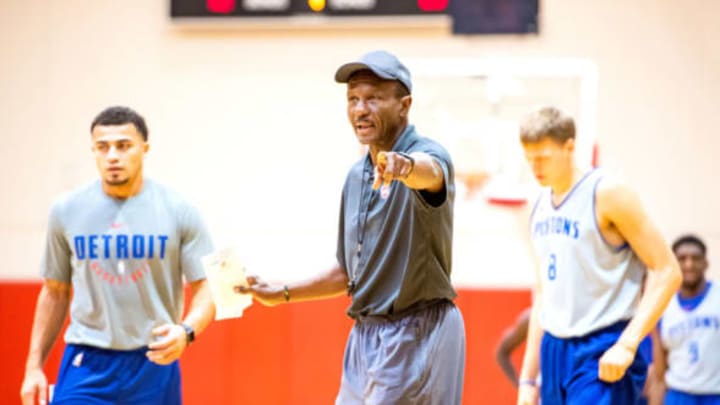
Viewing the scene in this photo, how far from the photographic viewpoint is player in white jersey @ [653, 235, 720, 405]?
6410 mm

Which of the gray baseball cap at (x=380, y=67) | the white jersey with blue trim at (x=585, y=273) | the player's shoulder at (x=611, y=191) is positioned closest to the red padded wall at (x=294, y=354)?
the white jersey with blue trim at (x=585, y=273)

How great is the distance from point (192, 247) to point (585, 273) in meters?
1.79

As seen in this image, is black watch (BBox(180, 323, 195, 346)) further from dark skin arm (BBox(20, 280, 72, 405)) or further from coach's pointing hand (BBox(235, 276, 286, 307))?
dark skin arm (BBox(20, 280, 72, 405))

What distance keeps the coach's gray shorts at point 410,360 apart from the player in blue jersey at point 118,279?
106 cm

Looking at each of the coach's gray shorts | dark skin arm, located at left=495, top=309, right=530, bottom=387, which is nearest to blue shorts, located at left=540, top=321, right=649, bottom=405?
the coach's gray shorts

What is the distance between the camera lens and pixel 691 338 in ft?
21.2

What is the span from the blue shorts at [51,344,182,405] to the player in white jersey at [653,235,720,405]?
3.75 meters

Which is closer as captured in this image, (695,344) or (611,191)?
(611,191)

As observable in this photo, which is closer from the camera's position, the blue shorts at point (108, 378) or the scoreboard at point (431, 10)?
the blue shorts at point (108, 378)

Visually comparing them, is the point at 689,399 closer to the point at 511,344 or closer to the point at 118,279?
the point at 511,344

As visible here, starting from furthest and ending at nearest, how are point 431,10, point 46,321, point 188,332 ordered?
point 431,10 < point 46,321 < point 188,332

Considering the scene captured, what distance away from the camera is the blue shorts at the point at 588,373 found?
3895 mm

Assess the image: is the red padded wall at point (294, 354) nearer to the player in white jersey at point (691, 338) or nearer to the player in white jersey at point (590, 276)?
the player in white jersey at point (691, 338)

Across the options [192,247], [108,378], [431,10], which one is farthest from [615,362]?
[431,10]
